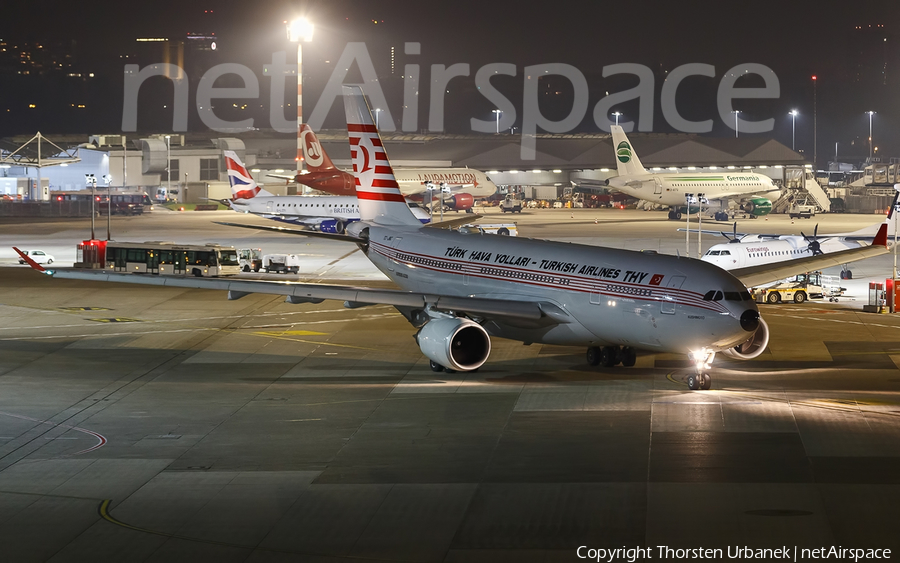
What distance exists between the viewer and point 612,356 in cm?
3503

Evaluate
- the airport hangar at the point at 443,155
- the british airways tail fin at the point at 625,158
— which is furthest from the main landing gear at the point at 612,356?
the airport hangar at the point at 443,155

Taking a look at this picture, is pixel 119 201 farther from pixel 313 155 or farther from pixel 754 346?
pixel 754 346

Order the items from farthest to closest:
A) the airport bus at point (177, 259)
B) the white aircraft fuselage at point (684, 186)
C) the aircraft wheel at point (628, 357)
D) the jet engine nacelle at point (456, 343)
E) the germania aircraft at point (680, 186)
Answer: the white aircraft fuselage at point (684, 186), the germania aircraft at point (680, 186), the airport bus at point (177, 259), the aircraft wheel at point (628, 357), the jet engine nacelle at point (456, 343)

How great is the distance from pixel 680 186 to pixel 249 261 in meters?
68.3

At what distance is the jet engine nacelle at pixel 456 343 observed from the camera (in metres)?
32.5

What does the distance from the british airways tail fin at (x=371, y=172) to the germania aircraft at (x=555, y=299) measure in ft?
13.7

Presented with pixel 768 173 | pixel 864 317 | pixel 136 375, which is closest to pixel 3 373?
pixel 136 375

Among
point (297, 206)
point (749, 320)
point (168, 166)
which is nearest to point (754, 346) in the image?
point (749, 320)

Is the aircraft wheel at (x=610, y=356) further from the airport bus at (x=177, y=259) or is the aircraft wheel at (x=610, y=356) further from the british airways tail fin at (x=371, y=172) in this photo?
the airport bus at (x=177, y=259)

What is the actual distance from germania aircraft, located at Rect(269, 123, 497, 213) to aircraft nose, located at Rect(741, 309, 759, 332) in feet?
244

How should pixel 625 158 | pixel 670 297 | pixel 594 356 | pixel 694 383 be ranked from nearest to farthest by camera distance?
pixel 670 297, pixel 694 383, pixel 594 356, pixel 625 158

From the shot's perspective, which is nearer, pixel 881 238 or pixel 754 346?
pixel 754 346

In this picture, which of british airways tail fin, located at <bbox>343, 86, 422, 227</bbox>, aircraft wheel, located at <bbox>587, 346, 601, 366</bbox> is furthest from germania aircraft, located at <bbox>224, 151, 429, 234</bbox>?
aircraft wheel, located at <bbox>587, 346, 601, 366</bbox>

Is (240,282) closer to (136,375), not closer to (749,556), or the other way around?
(136,375)
